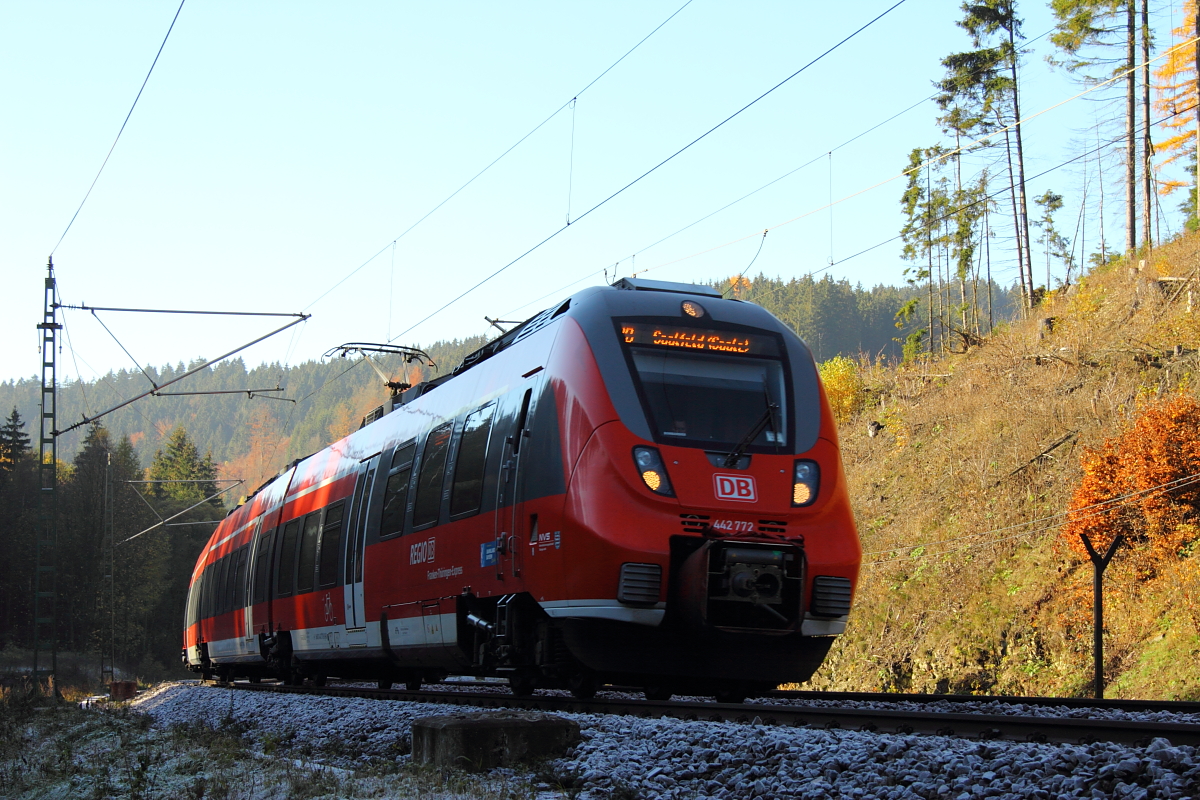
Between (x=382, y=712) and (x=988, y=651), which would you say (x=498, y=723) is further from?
(x=988, y=651)

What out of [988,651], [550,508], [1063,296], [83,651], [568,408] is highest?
[1063,296]

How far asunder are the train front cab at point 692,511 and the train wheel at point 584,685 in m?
0.19

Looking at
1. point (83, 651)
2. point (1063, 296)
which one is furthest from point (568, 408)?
point (83, 651)

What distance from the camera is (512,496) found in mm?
10102

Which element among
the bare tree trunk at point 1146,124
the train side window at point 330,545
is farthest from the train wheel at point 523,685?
the bare tree trunk at point 1146,124

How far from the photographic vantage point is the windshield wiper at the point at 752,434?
9.45m

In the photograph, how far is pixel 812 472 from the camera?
9773mm

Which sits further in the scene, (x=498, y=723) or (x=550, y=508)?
(x=550, y=508)

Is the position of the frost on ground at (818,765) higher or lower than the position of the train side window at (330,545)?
lower

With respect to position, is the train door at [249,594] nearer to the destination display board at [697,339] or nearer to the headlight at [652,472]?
the destination display board at [697,339]

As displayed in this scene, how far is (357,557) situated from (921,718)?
356 inches

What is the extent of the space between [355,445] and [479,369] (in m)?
4.68

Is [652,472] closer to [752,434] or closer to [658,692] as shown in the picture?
[752,434]

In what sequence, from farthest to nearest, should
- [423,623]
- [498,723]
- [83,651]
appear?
[83,651], [423,623], [498,723]
